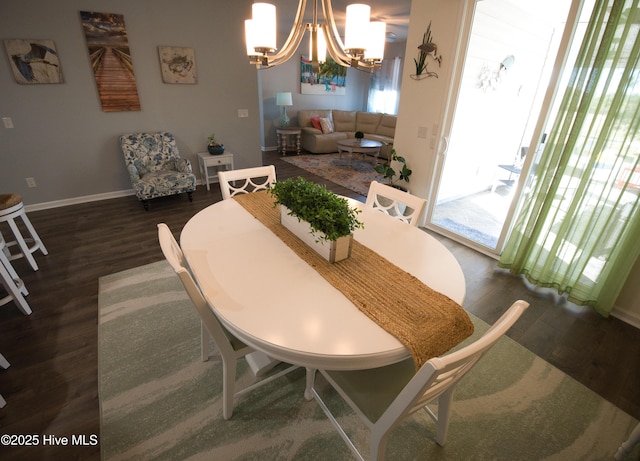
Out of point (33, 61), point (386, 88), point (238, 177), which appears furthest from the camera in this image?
point (386, 88)

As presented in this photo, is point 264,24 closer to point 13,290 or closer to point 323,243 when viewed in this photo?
point 323,243

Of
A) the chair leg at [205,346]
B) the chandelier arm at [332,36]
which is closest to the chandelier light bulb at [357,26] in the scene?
the chandelier arm at [332,36]

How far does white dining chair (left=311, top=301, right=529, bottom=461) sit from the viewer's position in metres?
0.77

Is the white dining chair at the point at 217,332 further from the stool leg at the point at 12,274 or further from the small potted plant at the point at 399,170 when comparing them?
the small potted plant at the point at 399,170

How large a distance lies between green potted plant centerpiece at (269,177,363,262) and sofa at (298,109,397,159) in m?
5.51

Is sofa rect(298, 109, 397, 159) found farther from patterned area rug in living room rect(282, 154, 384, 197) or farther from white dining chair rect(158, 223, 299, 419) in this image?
white dining chair rect(158, 223, 299, 419)

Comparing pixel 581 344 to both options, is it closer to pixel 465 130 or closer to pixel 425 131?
pixel 425 131

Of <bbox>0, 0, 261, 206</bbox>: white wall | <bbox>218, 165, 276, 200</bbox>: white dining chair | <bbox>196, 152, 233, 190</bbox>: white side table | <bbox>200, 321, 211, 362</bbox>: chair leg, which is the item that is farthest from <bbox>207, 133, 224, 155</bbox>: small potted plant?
<bbox>200, 321, 211, 362</bbox>: chair leg

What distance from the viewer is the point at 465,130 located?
3.62 m

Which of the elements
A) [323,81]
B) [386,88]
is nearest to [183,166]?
[323,81]

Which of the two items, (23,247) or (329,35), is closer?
(329,35)

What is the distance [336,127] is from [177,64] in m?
4.28

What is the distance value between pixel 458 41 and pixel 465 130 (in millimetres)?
1197

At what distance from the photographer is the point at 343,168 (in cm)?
594
